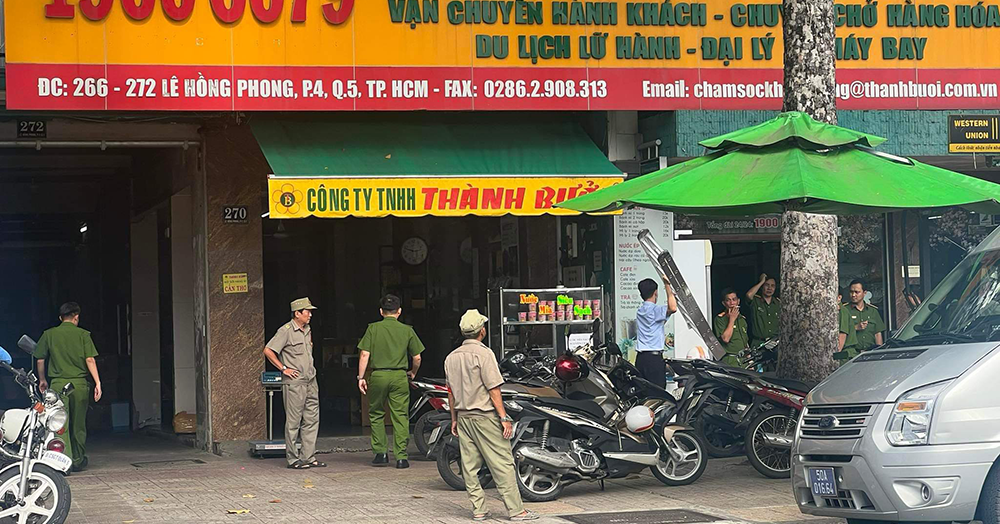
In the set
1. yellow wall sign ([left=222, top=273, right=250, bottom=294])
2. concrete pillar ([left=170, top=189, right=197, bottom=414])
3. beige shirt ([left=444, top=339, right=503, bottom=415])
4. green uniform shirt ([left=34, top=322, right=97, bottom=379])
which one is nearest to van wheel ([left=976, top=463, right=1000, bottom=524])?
beige shirt ([left=444, top=339, right=503, bottom=415])

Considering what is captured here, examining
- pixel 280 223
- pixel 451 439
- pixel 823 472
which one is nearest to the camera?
pixel 823 472

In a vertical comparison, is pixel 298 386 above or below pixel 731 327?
below

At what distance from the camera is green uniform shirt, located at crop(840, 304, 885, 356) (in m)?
14.9

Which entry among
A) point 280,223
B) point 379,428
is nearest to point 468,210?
point 379,428

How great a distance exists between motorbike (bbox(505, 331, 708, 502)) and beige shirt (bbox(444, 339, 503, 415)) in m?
0.77

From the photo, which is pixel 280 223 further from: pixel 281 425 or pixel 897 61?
pixel 897 61

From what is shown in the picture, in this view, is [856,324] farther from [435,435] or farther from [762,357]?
[435,435]

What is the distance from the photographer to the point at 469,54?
13.1 meters

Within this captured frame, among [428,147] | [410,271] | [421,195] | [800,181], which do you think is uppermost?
→ [428,147]

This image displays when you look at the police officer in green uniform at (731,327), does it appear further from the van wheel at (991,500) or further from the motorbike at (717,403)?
the van wheel at (991,500)

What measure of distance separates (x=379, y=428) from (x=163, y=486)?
2.28 metres

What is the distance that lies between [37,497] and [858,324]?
31.7 feet

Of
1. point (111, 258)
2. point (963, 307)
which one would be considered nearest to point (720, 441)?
point (963, 307)

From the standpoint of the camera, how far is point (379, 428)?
513 inches
